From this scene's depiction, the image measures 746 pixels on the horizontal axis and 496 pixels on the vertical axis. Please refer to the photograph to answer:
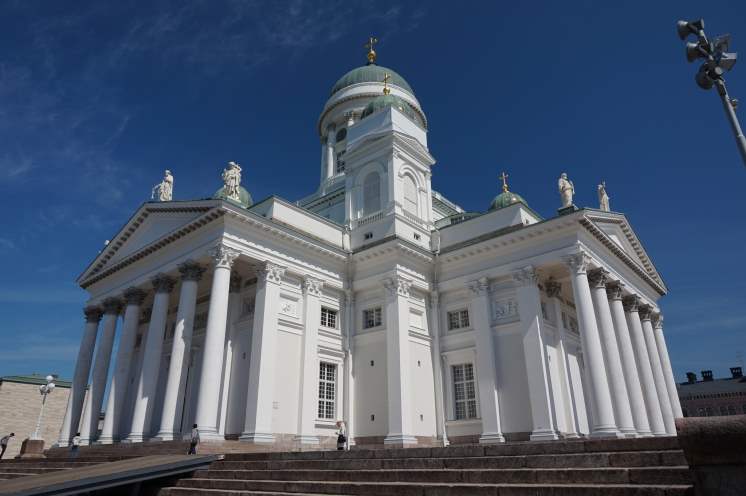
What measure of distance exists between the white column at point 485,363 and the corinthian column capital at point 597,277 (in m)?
4.46

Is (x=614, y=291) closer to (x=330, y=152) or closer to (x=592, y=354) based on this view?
(x=592, y=354)

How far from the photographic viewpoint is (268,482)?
11656 mm

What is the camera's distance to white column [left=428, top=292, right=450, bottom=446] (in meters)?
22.8

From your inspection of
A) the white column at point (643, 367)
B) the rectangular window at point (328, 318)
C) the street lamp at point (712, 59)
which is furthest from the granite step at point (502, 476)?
the white column at point (643, 367)

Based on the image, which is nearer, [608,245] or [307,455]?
[307,455]

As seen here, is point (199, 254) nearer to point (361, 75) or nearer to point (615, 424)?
point (615, 424)

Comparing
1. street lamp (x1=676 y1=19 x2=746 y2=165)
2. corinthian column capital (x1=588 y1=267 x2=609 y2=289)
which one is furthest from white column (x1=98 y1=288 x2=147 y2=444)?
street lamp (x1=676 y1=19 x2=746 y2=165)

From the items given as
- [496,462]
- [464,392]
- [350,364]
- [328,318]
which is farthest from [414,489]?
[328,318]

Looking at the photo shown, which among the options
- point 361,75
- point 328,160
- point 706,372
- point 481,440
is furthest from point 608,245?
point 706,372

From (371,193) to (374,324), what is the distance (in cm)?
745

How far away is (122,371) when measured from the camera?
2359 cm

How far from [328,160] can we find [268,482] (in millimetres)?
28868

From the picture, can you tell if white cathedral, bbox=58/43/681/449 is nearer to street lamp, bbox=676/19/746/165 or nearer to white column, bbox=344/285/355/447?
white column, bbox=344/285/355/447

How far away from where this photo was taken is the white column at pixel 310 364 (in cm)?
2077
